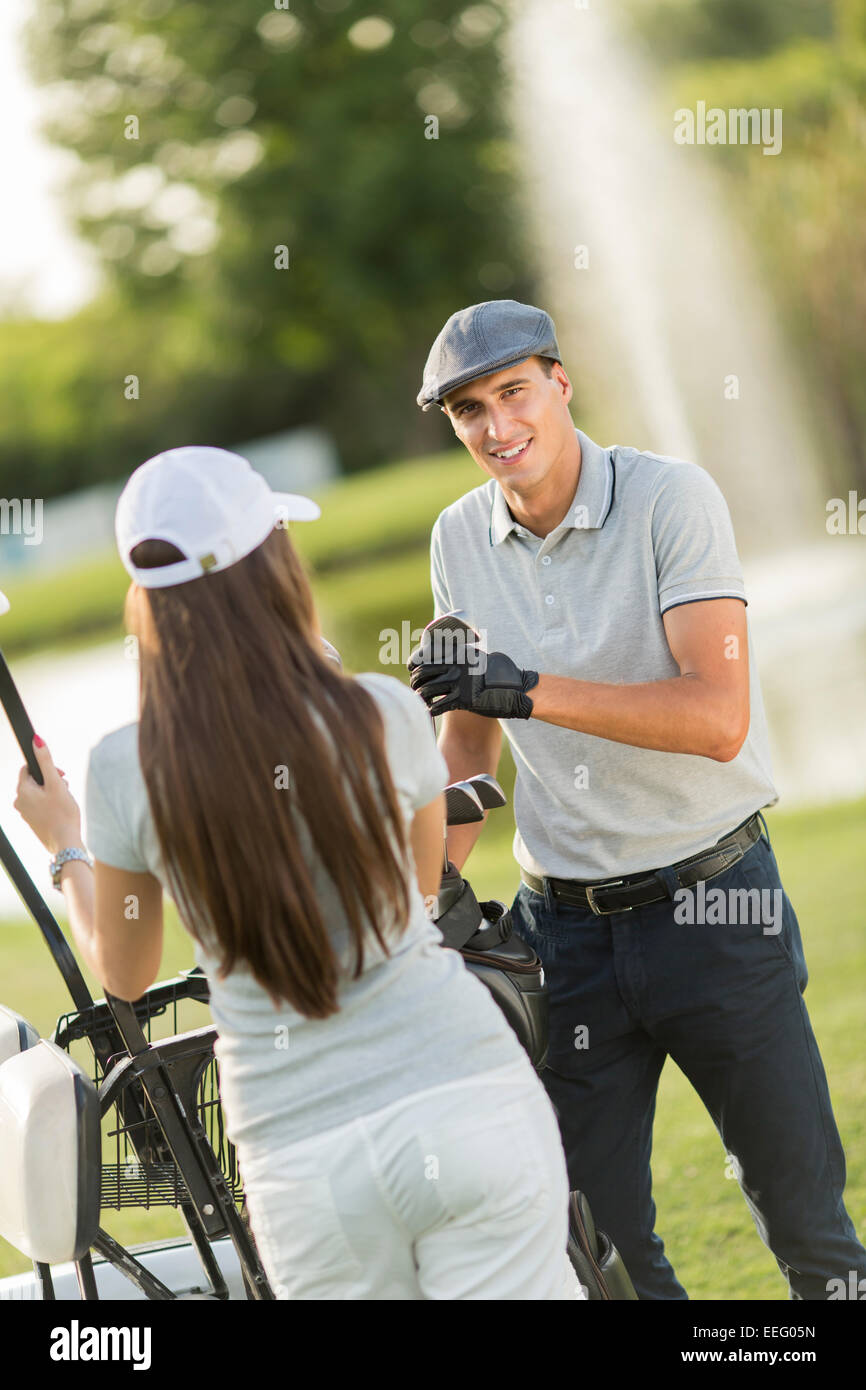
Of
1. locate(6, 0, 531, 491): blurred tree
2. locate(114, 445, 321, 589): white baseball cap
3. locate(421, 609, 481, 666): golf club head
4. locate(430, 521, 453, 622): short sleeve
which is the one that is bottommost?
locate(421, 609, 481, 666): golf club head

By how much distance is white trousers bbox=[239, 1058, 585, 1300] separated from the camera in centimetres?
160

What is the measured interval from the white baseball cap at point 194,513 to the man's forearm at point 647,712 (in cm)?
61

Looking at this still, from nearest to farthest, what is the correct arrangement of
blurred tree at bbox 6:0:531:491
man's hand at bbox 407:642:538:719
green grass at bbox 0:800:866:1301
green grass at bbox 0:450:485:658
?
man's hand at bbox 407:642:538:719
green grass at bbox 0:800:866:1301
green grass at bbox 0:450:485:658
blurred tree at bbox 6:0:531:491

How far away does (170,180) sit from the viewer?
105 ft

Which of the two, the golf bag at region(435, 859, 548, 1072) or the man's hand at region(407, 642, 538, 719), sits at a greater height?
the man's hand at region(407, 642, 538, 719)

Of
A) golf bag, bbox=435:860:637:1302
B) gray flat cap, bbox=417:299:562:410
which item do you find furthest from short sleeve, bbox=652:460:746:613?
golf bag, bbox=435:860:637:1302

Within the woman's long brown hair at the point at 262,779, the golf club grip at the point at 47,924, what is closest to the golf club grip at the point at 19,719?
the golf club grip at the point at 47,924

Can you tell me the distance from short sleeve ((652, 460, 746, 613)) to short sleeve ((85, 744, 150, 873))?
3.24ft

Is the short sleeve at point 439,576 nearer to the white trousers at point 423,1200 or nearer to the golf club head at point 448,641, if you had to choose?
the golf club head at point 448,641

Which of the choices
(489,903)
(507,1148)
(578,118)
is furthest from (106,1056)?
(578,118)

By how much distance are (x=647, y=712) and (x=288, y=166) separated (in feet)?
98.8

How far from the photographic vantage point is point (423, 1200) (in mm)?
1602

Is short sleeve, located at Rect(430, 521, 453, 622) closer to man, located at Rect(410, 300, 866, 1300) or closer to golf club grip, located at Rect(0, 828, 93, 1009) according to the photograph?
man, located at Rect(410, 300, 866, 1300)
